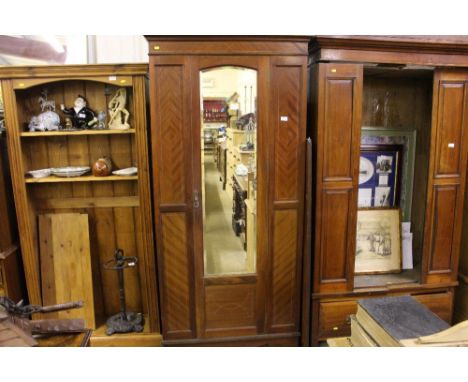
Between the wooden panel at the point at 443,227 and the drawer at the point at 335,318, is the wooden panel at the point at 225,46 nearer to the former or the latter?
the wooden panel at the point at 443,227

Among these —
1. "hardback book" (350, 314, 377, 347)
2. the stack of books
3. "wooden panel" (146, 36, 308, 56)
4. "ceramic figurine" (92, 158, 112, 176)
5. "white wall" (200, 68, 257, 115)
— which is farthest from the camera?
"ceramic figurine" (92, 158, 112, 176)

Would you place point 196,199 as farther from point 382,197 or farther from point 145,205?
point 382,197

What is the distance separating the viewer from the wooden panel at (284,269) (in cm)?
222

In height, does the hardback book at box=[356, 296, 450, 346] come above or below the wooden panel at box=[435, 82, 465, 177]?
below

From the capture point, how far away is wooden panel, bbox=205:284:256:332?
7.39 ft

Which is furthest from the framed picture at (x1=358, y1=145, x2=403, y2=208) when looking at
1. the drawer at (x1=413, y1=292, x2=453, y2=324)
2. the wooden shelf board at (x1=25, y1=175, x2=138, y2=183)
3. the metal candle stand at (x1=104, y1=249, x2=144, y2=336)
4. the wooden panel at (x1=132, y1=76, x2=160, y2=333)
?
the metal candle stand at (x1=104, y1=249, x2=144, y2=336)

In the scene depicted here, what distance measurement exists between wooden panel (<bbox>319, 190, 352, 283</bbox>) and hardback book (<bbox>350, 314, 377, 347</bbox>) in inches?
45.3

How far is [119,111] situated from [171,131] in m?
0.58

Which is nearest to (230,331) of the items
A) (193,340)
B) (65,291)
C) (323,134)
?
(193,340)

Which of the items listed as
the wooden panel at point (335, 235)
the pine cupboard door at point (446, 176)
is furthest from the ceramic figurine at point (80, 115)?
the pine cupboard door at point (446, 176)

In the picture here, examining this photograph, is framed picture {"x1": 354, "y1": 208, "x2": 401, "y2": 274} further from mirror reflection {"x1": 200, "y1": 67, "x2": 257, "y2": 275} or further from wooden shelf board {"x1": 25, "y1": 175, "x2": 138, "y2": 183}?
wooden shelf board {"x1": 25, "y1": 175, "x2": 138, "y2": 183}

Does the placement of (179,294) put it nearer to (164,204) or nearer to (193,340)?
(193,340)

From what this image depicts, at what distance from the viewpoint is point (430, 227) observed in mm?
2373

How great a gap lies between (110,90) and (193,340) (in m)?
1.76
